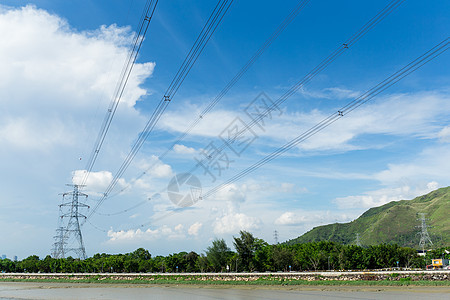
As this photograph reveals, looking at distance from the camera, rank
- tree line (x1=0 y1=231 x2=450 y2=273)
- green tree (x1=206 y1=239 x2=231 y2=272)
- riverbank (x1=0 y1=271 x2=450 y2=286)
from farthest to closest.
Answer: green tree (x1=206 y1=239 x2=231 y2=272) → tree line (x1=0 y1=231 x2=450 y2=273) → riverbank (x1=0 y1=271 x2=450 y2=286)

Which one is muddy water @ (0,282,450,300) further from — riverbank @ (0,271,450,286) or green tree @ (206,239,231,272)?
green tree @ (206,239,231,272)

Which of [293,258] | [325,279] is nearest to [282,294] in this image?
[325,279]

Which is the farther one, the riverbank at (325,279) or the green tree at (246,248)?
the green tree at (246,248)

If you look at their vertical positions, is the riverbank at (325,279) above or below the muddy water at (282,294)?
below

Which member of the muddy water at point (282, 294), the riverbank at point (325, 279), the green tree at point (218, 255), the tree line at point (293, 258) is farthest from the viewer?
the green tree at point (218, 255)

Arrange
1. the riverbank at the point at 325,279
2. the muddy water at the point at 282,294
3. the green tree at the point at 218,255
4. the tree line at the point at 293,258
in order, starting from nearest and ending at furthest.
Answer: the muddy water at the point at 282,294 → the riverbank at the point at 325,279 → the tree line at the point at 293,258 → the green tree at the point at 218,255

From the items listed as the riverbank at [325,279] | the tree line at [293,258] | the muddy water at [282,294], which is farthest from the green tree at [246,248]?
the muddy water at [282,294]

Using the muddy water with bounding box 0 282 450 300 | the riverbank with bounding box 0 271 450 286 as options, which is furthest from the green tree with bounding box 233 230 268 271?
the muddy water with bounding box 0 282 450 300

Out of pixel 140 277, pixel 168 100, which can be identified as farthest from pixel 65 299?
pixel 140 277

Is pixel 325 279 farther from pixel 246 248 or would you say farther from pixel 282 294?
pixel 246 248

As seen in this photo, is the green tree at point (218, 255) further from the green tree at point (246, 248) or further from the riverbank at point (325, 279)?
the riverbank at point (325, 279)

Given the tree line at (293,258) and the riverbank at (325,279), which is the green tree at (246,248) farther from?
the riverbank at (325,279)

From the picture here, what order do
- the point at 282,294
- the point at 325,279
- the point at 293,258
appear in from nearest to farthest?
the point at 282,294 < the point at 325,279 < the point at 293,258

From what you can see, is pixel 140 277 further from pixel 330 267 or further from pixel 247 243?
pixel 330 267
